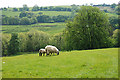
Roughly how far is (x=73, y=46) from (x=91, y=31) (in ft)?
21.0

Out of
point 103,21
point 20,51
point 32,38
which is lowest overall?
point 20,51

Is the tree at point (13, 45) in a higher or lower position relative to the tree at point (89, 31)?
lower

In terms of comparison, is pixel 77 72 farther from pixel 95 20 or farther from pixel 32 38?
pixel 32 38

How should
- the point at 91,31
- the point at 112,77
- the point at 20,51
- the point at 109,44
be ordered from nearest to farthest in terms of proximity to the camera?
the point at 112,77, the point at 91,31, the point at 109,44, the point at 20,51

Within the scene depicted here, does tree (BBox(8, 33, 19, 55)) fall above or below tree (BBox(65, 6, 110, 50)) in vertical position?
below

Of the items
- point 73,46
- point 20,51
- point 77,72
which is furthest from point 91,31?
point 20,51

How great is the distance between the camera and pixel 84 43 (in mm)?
48031

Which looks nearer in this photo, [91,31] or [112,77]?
[112,77]

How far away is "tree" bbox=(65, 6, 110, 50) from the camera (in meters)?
47.7

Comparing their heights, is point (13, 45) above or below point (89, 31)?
below

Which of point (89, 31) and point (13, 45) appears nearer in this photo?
point (89, 31)

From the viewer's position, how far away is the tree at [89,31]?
156ft

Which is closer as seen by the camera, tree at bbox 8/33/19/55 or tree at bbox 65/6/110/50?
tree at bbox 65/6/110/50

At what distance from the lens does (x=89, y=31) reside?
46906 millimetres
